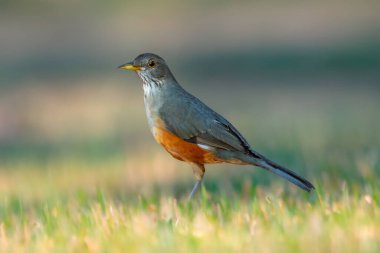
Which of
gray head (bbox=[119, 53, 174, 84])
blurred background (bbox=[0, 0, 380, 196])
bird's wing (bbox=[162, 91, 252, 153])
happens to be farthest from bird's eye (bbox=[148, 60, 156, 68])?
blurred background (bbox=[0, 0, 380, 196])

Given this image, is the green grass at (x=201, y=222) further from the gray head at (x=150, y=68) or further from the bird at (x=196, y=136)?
the gray head at (x=150, y=68)

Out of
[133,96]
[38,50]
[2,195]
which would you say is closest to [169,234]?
[2,195]

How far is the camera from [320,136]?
12820mm

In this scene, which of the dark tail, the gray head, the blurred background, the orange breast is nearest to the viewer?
the dark tail

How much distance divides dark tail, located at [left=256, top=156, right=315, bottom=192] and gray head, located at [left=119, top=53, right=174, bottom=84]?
1.09 m

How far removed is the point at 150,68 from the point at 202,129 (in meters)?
0.79

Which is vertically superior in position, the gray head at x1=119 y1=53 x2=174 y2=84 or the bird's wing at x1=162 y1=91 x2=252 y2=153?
the gray head at x1=119 y1=53 x2=174 y2=84

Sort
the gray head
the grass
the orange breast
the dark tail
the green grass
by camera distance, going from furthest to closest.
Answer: the gray head < the orange breast < the dark tail < the grass < the green grass

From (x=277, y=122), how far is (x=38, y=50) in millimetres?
13751

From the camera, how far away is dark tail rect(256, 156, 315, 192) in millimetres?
8047

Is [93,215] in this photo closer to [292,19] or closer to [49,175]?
[49,175]

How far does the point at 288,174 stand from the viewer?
8.28m

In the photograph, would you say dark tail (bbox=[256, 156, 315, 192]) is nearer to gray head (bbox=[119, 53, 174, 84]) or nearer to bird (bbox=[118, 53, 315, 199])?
bird (bbox=[118, 53, 315, 199])

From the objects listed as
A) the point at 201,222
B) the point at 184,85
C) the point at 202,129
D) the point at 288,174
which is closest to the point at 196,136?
the point at 202,129
